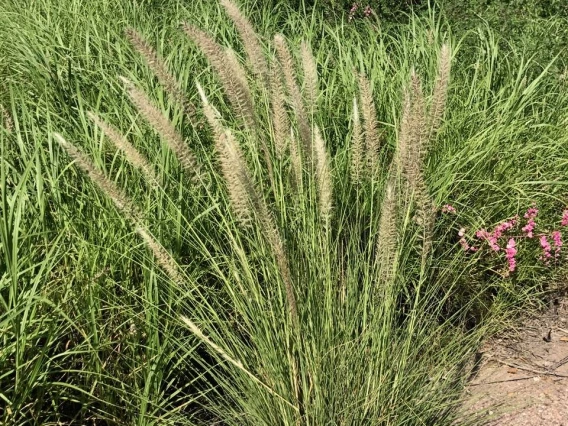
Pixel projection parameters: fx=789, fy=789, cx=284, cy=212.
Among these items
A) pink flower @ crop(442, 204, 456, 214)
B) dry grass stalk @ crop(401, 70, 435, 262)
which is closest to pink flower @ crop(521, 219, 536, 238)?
pink flower @ crop(442, 204, 456, 214)

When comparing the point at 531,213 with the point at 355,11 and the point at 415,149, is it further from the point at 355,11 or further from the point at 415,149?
the point at 355,11

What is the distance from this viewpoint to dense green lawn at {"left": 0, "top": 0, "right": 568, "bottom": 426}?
211 cm

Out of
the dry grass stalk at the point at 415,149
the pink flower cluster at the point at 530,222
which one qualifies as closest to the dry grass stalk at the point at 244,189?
the dry grass stalk at the point at 415,149

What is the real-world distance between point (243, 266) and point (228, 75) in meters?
0.53

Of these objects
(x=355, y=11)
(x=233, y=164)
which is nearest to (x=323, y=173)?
(x=233, y=164)

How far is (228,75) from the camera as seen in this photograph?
7.12 ft

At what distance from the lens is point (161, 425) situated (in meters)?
2.33

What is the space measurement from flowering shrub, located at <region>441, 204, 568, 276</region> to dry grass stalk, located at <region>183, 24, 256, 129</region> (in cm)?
122

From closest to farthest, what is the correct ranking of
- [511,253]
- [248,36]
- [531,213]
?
[248,36] < [511,253] < [531,213]

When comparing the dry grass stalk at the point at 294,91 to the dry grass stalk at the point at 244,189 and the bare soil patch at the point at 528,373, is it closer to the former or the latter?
the dry grass stalk at the point at 244,189

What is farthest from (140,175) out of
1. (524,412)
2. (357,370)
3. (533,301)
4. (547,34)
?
(547,34)

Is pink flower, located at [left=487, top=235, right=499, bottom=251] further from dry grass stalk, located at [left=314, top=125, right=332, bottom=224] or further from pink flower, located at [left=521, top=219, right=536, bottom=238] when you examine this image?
dry grass stalk, located at [left=314, top=125, right=332, bottom=224]

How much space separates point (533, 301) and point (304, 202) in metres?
1.77

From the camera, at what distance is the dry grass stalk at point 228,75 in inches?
84.1
